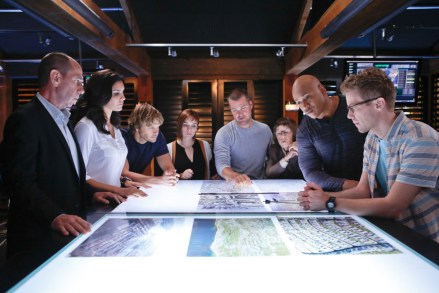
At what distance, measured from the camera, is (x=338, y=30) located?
4309mm

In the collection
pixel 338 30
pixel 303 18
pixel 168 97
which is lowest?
pixel 168 97

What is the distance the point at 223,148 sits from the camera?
3.57 metres

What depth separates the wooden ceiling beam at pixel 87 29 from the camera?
3.38 meters

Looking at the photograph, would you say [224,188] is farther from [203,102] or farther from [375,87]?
[203,102]

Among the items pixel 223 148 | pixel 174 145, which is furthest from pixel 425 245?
pixel 174 145

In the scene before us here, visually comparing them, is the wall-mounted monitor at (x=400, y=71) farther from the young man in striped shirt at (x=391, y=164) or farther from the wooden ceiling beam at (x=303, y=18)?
the young man in striped shirt at (x=391, y=164)

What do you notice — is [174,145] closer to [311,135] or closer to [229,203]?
[311,135]

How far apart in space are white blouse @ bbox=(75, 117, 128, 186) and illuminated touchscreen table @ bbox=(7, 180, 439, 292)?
29.7 inches

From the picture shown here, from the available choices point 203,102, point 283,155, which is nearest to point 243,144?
point 283,155

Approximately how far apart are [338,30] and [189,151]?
7.30 ft

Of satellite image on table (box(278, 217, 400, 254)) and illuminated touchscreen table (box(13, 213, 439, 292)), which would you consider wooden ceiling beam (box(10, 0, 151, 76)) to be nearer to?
illuminated touchscreen table (box(13, 213, 439, 292))

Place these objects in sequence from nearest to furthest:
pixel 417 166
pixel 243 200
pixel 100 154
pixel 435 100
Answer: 1. pixel 417 166
2. pixel 243 200
3. pixel 100 154
4. pixel 435 100

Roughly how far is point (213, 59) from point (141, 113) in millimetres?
4760

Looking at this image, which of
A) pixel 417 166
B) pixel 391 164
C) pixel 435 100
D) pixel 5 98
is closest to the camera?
pixel 417 166
